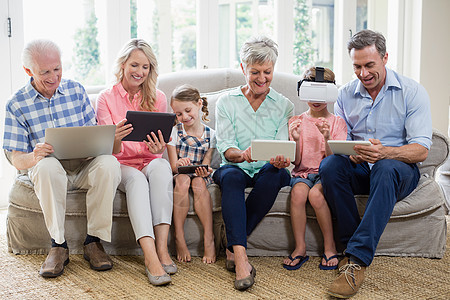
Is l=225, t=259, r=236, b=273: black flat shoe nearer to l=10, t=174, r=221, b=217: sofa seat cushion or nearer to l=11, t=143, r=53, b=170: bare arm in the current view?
l=10, t=174, r=221, b=217: sofa seat cushion

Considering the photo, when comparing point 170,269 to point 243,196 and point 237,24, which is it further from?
point 237,24

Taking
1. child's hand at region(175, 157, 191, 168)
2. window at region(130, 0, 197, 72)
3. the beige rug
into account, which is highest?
window at region(130, 0, 197, 72)

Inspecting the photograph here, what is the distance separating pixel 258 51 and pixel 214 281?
0.95 m

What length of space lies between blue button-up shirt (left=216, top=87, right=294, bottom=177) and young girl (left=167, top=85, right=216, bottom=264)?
4.4 inches

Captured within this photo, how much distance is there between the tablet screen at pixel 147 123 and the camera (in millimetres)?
1964

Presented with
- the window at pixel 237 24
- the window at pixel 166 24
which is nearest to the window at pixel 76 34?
the window at pixel 166 24

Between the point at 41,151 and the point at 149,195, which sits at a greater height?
the point at 41,151

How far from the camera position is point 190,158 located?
88.1 inches

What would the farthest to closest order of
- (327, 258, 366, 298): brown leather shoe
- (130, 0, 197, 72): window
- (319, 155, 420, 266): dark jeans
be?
(130, 0, 197, 72): window, (319, 155, 420, 266): dark jeans, (327, 258, 366, 298): brown leather shoe

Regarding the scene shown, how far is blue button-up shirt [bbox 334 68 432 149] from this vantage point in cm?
206

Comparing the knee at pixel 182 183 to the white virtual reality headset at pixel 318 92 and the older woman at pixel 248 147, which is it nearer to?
the older woman at pixel 248 147

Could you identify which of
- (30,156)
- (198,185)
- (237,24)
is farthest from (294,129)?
(237,24)

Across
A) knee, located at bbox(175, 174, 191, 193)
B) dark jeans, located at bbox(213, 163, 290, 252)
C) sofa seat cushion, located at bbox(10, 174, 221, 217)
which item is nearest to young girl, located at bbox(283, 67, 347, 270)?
dark jeans, located at bbox(213, 163, 290, 252)

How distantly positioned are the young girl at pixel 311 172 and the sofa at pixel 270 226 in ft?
0.19
